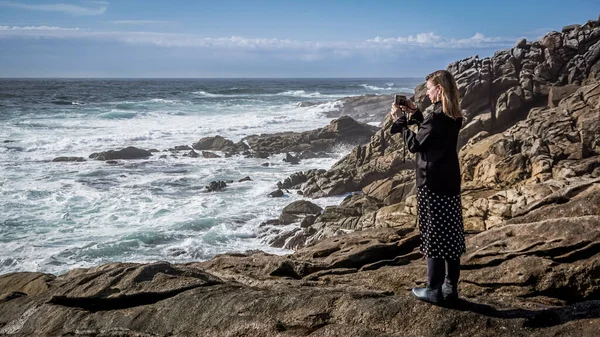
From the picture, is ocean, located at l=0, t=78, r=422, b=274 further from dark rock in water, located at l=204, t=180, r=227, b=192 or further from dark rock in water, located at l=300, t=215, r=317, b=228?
dark rock in water, located at l=300, t=215, r=317, b=228

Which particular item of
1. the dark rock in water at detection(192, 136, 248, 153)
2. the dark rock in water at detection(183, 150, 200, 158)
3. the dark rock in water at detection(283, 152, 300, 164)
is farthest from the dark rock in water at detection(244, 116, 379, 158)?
the dark rock in water at detection(183, 150, 200, 158)

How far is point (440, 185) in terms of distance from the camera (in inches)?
188

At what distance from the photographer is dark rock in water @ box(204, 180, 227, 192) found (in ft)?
76.4

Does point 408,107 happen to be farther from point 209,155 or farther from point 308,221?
point 209,155

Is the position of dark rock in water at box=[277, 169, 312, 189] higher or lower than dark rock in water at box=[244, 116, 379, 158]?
lower

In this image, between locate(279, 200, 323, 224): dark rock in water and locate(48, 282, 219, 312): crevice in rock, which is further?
locate(279, 200, 323, 224): dark rock in water

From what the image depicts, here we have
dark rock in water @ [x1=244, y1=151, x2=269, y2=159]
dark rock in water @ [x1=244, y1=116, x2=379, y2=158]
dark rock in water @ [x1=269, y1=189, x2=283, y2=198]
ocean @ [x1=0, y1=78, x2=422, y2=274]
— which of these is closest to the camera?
ocean @ [x1=0, y1=78, x2=422, y2=274]

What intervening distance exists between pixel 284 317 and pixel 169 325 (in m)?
1.33

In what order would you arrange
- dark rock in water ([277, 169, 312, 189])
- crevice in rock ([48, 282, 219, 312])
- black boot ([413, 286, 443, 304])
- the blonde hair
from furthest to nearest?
dark rock in water ([277, 169, 312, 189])
crevice in rock ([48, 282, 219, 312])
black boot ([413, 286, 443, 304])
the blonde hair

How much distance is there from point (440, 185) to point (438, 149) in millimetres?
336

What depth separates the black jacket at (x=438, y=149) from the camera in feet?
15.5

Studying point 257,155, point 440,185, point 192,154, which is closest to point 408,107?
point 440,185

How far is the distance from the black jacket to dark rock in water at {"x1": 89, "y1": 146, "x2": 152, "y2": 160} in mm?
29429

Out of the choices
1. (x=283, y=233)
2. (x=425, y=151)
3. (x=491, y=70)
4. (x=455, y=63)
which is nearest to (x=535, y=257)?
(x=425, y=151)
